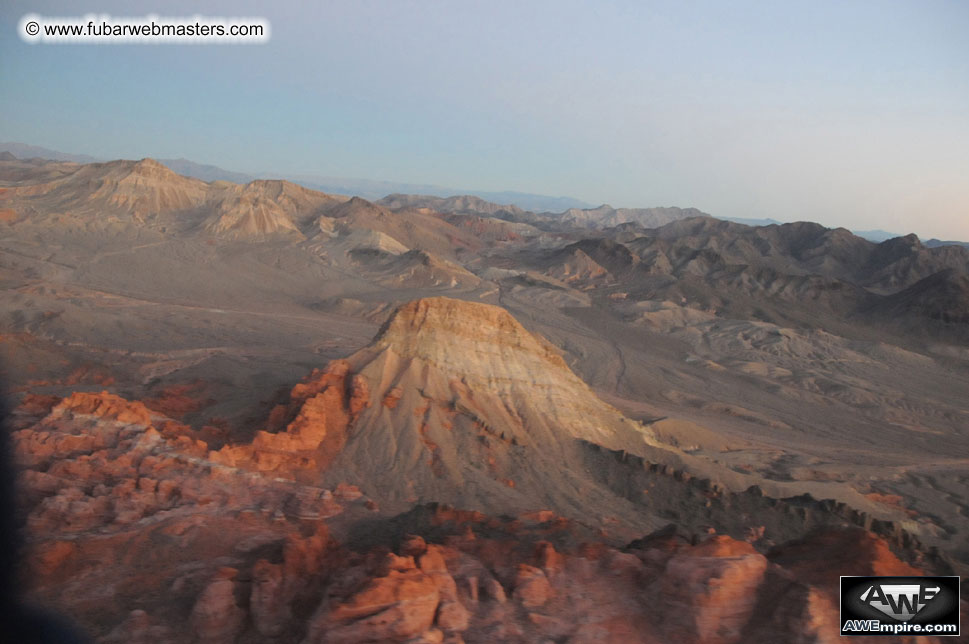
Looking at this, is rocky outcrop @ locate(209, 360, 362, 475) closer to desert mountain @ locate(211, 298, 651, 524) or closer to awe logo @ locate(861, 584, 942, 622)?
desert mountain @ locate(211, 298, 651, 524)

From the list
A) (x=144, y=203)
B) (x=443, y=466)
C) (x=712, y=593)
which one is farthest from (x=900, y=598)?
(x=144, y=203)

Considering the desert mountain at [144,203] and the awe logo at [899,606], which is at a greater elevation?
the desert mountain at [144,203]

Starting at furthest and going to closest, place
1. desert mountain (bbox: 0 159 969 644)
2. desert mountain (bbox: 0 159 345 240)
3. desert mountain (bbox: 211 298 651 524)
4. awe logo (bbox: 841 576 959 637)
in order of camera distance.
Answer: desert mountain (bbox: 0 159 345 240), desert mountain (bbox: 211 298 651 524), desert mountain (bbox: 0 159 969 644), awe logo (bbox: 841 576 959 637)

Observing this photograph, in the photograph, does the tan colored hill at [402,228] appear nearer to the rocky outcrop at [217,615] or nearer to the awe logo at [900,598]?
the rocky outcrop at [217,615]

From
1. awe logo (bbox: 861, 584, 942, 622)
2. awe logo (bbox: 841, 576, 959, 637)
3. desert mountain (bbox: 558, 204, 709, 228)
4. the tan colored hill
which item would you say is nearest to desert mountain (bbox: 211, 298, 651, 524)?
awe logo (bbox: 841, 576, 959, 637)

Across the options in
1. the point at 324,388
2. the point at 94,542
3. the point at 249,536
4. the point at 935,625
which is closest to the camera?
the point at 935,625

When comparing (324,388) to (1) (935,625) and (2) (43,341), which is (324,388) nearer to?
Answer: (1) (935,625)

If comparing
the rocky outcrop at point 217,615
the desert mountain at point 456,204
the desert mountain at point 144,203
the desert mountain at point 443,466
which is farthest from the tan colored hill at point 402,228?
the rocky outcrop at point 217,615

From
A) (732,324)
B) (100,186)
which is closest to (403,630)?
(732,324)
